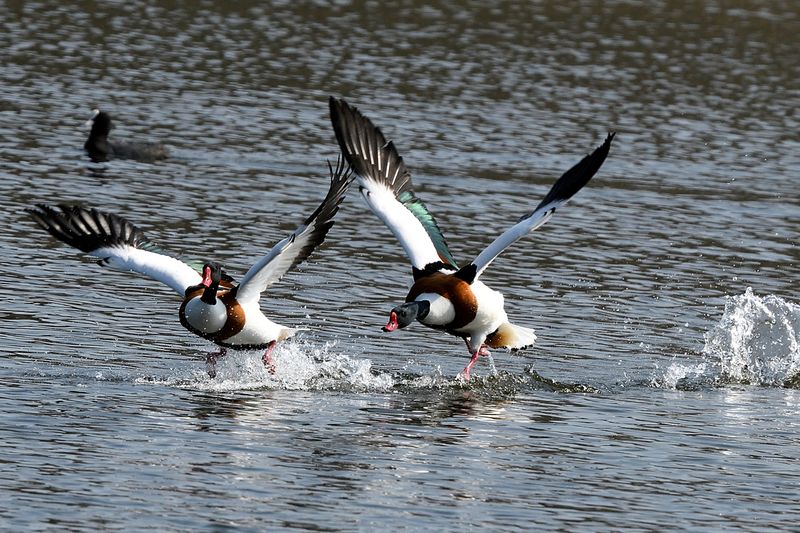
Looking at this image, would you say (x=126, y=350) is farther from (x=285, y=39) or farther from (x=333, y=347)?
(x=285, y=39)

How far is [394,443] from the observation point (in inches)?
482

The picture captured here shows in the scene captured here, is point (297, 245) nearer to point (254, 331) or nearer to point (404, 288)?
point (254, 331)

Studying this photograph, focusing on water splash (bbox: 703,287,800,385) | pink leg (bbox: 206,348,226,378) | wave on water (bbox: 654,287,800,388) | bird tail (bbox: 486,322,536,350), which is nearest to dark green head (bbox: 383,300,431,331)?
bird tail (bbox: 486,322,536,350)

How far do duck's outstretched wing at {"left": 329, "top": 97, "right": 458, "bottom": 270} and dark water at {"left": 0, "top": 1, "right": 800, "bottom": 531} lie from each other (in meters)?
1.06

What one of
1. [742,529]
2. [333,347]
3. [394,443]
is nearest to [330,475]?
[394,443]

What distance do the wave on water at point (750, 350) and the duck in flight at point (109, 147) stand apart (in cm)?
1072

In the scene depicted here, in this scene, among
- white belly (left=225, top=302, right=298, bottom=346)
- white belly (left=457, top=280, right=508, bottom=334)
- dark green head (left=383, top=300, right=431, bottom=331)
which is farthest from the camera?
white belly (left=457, top=280, right=508, bottom=334)

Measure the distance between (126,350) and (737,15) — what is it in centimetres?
3048

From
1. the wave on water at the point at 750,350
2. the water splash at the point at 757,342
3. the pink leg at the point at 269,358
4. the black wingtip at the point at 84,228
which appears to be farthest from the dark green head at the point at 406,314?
the water splash at the point at 757,342

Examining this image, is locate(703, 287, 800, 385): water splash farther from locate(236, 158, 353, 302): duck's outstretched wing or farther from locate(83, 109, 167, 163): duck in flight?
locate(83, 109, 167, 163): duck in flight

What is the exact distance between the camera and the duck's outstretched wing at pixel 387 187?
14795 mm

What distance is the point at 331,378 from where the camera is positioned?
14383mm

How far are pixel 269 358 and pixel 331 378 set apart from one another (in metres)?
0.68

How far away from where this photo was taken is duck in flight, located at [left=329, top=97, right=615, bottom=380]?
539 inches
